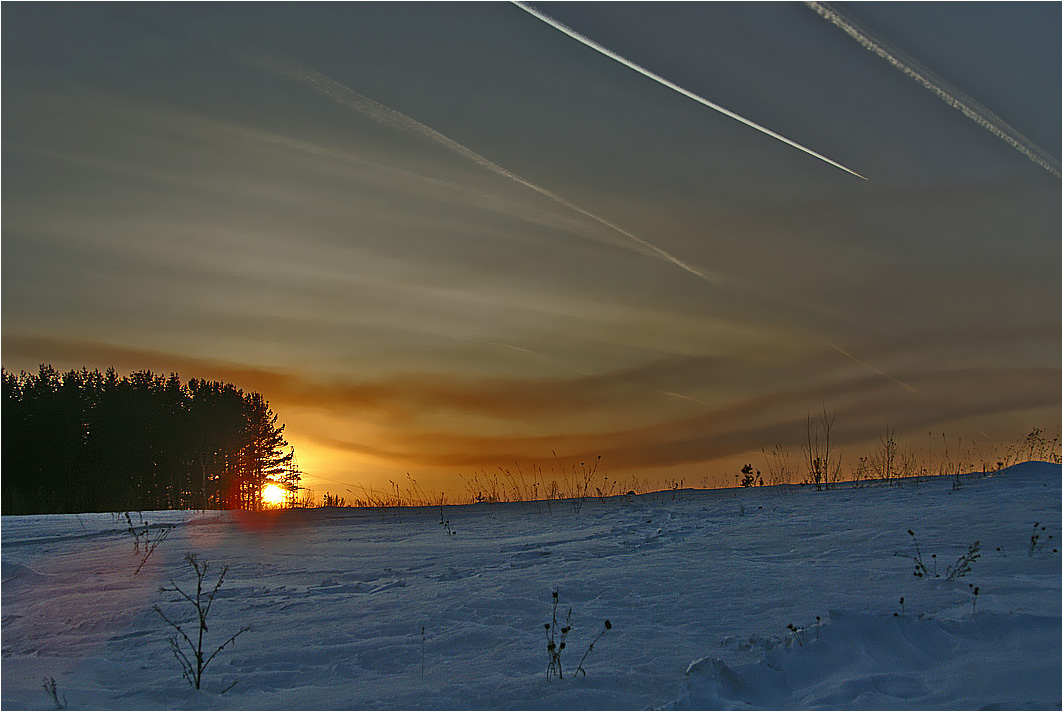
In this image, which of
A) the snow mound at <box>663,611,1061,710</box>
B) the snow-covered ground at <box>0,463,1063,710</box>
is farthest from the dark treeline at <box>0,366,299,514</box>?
the snow mound at <box>663,611,1061,710</box>

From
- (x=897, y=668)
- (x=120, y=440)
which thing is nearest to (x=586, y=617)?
(x=897, y=668)

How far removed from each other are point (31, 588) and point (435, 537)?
3416mm

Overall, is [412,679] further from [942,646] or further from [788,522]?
[788,522]

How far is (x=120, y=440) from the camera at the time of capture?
2969 centimetres

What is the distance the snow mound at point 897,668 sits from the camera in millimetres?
3295

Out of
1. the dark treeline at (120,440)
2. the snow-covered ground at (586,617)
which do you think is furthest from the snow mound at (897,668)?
the dark treeline at (120,440)

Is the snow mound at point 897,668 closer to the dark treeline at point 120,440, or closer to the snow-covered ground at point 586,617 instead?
the snow-covered ground at point 586,617

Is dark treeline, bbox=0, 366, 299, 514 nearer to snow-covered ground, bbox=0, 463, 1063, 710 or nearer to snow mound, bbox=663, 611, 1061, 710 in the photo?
snow-covered ground, bbox=0, 463, 1063, 710

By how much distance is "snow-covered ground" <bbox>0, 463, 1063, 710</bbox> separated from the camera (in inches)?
137

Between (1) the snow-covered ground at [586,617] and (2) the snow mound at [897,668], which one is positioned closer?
(2) the snow mound at [897,668]

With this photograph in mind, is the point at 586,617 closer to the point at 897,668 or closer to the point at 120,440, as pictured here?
the point at 897,668

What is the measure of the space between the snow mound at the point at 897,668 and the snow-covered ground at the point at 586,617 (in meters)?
0.01

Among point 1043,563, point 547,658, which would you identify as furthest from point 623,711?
point 1043,563

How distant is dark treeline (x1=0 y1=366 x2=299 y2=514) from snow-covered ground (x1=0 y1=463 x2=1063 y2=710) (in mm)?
21760
